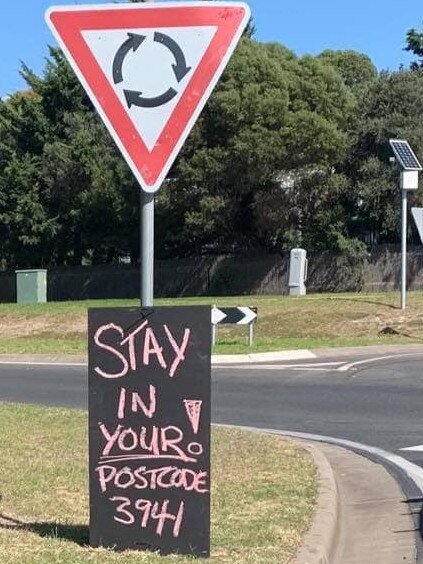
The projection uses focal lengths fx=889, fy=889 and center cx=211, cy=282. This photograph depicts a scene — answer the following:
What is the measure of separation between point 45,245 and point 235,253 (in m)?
10.5

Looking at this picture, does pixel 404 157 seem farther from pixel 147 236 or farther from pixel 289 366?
pixel 147 236

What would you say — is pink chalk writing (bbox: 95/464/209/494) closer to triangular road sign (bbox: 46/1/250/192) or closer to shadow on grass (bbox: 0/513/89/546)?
shadow on grass (bbox: 0/513/89/546)

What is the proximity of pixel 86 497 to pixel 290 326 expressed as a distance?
62.2 ft

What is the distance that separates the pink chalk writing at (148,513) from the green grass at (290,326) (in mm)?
15573

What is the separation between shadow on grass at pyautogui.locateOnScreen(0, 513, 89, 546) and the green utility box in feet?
97.9

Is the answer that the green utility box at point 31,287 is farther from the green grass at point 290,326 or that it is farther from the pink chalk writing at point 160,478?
the pink chalk writing at point 160,478

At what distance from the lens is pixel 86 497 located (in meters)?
6.77

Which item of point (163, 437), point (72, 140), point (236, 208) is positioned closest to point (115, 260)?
point (72, 140)

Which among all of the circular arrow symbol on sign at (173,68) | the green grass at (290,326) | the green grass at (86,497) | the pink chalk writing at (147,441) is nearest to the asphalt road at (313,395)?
the green grass at (86,497)

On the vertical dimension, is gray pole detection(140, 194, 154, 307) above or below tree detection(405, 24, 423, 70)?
below

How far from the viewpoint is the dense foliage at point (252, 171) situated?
1390 inches

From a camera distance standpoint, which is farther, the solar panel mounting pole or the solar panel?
the solar panel

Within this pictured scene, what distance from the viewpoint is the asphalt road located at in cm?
1097

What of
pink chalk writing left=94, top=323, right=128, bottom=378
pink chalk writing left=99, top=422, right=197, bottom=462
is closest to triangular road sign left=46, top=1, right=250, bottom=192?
pink chalk writing left=94, top=323, right=128, bottom=378
